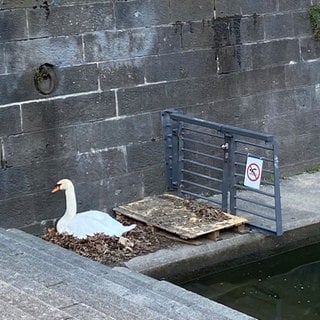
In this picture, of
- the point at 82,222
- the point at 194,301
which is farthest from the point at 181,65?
the point at 194,301

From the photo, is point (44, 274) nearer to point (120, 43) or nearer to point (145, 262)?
point (145, 262)

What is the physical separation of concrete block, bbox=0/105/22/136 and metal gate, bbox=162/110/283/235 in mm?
1578

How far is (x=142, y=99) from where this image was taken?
8.16m

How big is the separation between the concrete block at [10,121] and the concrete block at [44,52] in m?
0.33

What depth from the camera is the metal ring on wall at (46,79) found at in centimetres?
741

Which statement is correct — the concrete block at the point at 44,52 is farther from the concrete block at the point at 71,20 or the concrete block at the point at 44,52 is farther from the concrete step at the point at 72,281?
the concrete step at the point at 72,281

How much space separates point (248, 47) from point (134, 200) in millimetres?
2044

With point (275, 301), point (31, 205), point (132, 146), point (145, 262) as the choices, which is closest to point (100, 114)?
point (132, 146)

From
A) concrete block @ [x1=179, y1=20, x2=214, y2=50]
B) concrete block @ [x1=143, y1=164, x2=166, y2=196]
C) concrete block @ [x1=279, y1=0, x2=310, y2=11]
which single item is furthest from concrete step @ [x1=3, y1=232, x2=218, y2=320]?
concrete block @ [x1=279, y1=0, x2=310, y2=11]

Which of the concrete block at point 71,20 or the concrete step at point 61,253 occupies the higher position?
the concrete block at point 71,20

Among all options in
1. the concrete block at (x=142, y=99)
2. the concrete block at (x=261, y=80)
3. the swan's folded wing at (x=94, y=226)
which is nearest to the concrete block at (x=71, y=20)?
the concrete block at (x=142, y=99)

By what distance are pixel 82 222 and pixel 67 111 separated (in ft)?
3.45

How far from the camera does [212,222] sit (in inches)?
294

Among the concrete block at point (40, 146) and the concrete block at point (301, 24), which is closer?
the concrete block at point (40, 146)
